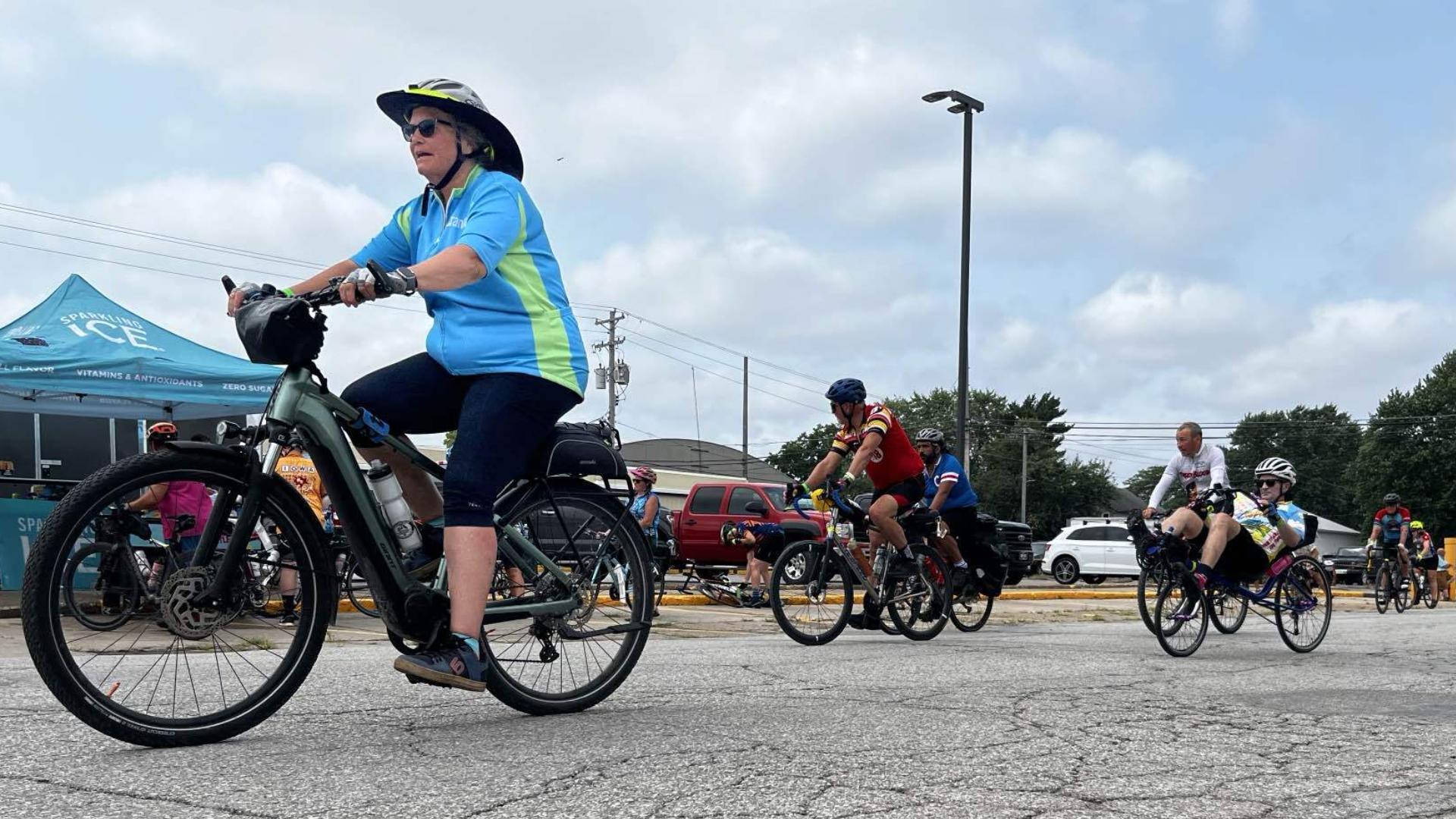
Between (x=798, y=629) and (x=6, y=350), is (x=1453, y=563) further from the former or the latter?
(x=6, y=350)

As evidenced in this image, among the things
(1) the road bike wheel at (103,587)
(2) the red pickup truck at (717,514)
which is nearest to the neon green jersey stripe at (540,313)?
(1) the road bike wheel at (103,587)

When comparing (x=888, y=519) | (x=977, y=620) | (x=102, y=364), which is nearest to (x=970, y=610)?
(x=977, y=620)

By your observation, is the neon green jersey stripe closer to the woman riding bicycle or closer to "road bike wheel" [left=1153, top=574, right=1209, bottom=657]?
the woman riding bicycle

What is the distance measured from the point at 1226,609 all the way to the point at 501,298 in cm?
666

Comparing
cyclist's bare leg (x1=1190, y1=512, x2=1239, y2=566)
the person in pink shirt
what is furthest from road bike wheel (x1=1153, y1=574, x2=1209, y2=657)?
the person in pink shirt

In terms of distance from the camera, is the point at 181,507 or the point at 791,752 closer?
the point at 181,507

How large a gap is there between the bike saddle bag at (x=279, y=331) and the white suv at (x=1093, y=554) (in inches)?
Answer: 1237

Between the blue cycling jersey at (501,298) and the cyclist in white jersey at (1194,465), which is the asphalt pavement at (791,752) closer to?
the blue cycling jersey at (501,298)

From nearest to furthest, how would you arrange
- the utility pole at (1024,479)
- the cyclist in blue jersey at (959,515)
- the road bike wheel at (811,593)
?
the road bike wheel at (811,593)
the cyclist in blue jersey at (959,515)
the utility pole at (1024,479)

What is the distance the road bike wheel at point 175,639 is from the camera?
10.8 ft

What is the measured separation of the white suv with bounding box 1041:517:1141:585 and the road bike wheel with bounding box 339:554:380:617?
1214 inches

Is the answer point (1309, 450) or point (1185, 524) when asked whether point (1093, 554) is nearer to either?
point (1185, 524)

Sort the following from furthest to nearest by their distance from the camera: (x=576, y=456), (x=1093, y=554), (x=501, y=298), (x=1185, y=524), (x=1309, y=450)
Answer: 1. (x=1309, y=450)
2. (x=1093, y=554)
3. (x=1185, y=524)
4. (x=576, y=456)
5. (x=501, y=298)

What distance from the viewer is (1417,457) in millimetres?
70938
